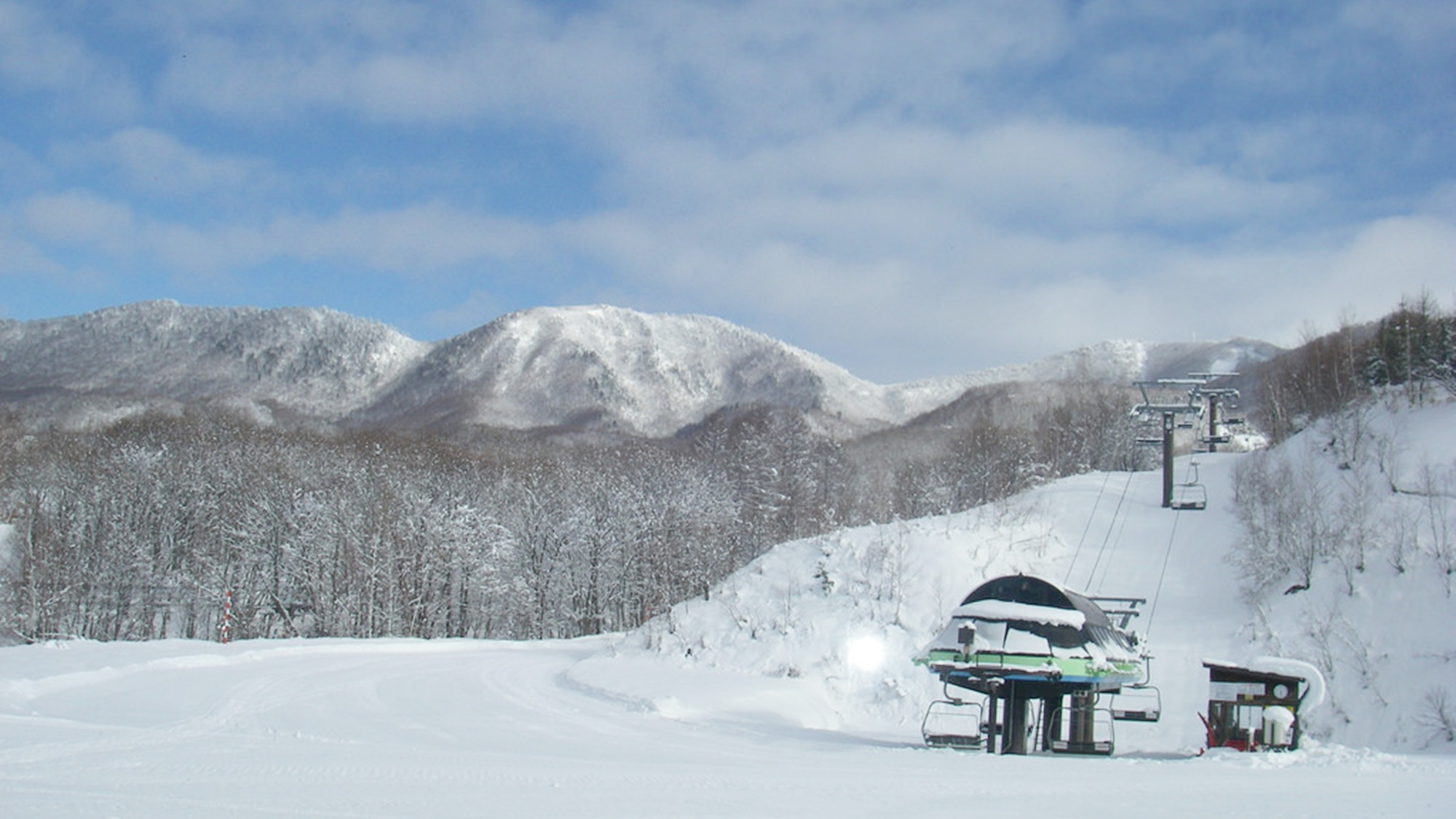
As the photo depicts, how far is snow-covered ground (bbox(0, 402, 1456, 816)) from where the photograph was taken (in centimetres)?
1000

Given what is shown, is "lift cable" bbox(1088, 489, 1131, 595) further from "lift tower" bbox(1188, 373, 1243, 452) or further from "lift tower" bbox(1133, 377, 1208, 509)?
"lift tower" bbox(1188, 373, 1243, 452)

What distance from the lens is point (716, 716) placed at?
1980 centimetres

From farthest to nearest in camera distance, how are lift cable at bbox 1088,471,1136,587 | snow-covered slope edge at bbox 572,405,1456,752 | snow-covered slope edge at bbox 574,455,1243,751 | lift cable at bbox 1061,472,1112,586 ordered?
lift cable at bbox 1088,471,1136,587 < lift cable at bbox 1061,472,1112,586 < snow-covered slope edge at bbox 574,455,1243,751 < snow-covered slope edge at bbox 572,405,1456,752

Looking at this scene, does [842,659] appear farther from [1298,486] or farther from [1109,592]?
[1298,486]

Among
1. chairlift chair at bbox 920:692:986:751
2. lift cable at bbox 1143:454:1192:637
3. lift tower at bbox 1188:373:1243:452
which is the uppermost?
lift tower at bbox 1188:373:1243:452

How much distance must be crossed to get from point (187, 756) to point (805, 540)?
23251mm

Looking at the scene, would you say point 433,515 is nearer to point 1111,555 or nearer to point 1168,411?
point 1111,555

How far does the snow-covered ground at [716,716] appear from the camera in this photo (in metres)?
10.0

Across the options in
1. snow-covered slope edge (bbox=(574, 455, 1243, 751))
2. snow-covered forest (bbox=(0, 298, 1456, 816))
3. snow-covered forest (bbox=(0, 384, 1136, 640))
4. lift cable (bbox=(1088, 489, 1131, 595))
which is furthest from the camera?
snow-covered forest (bbox=(0, 384, 1136, 640))

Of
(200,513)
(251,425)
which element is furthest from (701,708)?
(251,425)

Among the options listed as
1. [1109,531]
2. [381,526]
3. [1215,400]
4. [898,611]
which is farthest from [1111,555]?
[381,526]

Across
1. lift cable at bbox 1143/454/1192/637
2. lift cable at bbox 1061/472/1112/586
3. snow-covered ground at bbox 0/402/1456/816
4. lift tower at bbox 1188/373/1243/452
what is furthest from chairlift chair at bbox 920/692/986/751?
lift tower at bbox 1188/373/1243/452

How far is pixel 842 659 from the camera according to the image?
2592 centimetres

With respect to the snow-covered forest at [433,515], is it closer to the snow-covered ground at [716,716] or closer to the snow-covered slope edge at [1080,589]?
the snow-covered slope edge at [1080,589]
